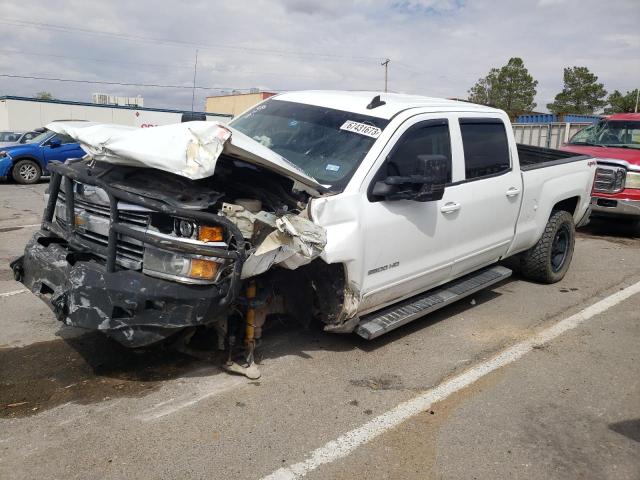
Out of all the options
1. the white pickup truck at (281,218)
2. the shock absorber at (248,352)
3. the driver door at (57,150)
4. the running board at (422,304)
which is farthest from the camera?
the driver door at (57,150)

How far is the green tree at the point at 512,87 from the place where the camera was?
4094 cm

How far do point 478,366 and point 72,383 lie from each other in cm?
289

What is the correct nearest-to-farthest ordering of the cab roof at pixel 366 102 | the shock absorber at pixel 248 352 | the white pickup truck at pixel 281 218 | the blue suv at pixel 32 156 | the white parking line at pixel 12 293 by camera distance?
1. the white pickup truck at pixel 281 218
2. the shock absorber at pixel 248 352
3. the cab roof at pixel 366 102
4. the white parking line at pixel 12 293
5. the blue suv at pixel 32 156

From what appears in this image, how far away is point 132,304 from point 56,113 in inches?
1477

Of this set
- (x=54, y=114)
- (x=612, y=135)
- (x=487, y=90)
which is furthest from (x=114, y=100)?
(x=612, y=135)

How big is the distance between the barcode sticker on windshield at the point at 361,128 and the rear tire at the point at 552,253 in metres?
2.93

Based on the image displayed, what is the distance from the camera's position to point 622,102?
47375 mm

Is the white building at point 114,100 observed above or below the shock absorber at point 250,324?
above

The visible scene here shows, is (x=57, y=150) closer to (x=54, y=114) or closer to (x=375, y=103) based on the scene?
(x=375, y=103)

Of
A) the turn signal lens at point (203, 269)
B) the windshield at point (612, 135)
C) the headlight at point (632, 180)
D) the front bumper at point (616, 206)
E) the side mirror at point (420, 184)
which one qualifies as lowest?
the turn signal lens at point (203, 269)

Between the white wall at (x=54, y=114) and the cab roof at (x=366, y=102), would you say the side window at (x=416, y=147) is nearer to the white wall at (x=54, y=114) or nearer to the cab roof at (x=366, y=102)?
the cab roof at (x=366, y=102)

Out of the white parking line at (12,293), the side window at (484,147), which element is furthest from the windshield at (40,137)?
the side window at (484,147)

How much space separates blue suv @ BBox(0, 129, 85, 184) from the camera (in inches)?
564

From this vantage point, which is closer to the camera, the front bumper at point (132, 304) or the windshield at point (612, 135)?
the front bumper at point (132, 304)
